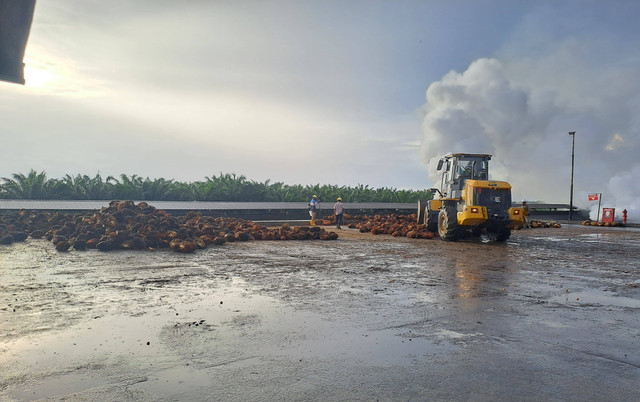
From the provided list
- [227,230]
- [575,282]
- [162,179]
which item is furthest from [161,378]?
[162,179]

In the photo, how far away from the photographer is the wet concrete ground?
445 centimetres

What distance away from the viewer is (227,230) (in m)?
19.1

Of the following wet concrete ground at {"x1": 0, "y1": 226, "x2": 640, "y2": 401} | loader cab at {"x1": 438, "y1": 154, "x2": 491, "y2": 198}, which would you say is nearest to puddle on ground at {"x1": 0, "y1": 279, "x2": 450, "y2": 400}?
wet concrete ground at {"x1": 0, "y1": 226, "x2": 640, "y2": 401}

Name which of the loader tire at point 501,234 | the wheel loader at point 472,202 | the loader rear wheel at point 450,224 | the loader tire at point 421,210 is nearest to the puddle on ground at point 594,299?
the wheel loader at point 472,202

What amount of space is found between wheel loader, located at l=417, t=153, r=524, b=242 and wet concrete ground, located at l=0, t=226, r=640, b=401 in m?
6.15

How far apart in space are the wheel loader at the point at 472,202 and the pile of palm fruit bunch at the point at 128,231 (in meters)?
4.73

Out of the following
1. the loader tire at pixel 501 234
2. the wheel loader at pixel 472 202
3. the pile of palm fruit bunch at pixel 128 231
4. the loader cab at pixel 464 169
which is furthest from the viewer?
the loader cab at pixel 464 169

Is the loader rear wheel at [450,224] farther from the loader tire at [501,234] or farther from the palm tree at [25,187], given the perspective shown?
the palm tree at [25,187]

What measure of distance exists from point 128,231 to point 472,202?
39.2 feet

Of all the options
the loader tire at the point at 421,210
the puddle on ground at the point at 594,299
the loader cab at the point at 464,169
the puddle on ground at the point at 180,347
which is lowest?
the puddle on ground at the point at 180,347

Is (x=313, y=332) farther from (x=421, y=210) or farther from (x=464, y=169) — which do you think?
(x=421, y=210)

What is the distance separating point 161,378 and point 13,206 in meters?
22.1

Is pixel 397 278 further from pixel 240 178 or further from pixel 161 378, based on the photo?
pixel 240 178

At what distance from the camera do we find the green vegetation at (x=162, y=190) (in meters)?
28.1
